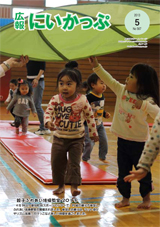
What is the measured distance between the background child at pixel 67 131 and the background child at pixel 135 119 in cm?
44

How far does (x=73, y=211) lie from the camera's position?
10.7 feet

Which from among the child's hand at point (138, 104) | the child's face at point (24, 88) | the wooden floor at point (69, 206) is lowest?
the wooden floor at point (69, 206)

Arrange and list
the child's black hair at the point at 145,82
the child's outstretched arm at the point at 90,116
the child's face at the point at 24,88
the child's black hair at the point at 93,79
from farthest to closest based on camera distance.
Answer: the child's face at the point at 24,88 → the child's black hair at the point at 93,79 → the child's outstretched arm at the point at 90,116 → the child's black hair at the point at 145,82

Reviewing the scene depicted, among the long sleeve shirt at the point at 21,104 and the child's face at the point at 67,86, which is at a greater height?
the child's face at the point at 67,86

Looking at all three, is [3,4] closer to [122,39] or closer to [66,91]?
[122,39]

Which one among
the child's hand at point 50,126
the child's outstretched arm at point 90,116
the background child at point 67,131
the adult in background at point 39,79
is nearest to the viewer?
the child's hand at point 50,126

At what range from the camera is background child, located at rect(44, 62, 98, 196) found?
12.3ft

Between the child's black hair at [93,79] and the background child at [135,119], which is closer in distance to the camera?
the background child at [135,119]

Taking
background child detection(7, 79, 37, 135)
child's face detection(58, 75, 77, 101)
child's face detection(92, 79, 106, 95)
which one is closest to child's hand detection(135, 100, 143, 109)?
child's face detection(58, 75, 77, 101)

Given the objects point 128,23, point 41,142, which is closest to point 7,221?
point 128,23

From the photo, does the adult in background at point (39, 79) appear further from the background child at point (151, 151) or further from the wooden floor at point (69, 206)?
the background child at point (151, 151)

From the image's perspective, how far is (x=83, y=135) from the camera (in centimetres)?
386

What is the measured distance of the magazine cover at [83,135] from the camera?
3.23m

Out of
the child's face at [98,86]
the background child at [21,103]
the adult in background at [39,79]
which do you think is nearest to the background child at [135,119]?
the child's face at [98,86]
